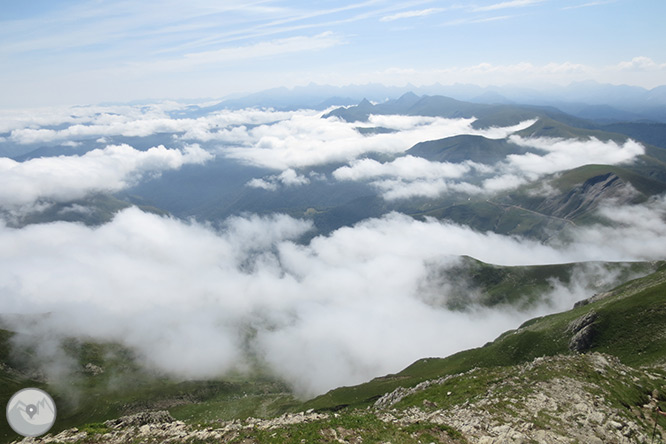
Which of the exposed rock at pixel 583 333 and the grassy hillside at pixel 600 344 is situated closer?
the grassy hillside at pixel 600 344

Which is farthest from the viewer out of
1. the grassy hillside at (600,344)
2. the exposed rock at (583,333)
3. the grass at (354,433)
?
the exposed rock at (583,333)

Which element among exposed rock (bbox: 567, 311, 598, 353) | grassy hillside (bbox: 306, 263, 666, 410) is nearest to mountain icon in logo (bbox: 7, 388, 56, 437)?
grassy hillside (bbox: 306, 263, 666, 410)

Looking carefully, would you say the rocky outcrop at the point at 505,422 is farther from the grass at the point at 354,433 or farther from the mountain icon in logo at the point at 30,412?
the mountain icon in logo at the point at 30,412

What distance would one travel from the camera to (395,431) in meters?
33.1

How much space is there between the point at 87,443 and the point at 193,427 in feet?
31.9

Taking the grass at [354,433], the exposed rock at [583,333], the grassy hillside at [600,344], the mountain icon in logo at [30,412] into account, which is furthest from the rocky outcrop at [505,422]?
the exposed rock at [583,333]

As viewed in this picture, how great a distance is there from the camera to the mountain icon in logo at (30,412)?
1455 inches

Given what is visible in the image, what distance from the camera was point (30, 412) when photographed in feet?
124

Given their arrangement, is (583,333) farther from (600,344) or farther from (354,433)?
(354,433)

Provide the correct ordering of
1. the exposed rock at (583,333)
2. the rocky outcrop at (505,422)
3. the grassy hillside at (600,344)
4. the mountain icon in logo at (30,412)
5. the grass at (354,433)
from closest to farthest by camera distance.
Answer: the grass at (354,433) → the rocky outcrop at (505,422) → the mountain icon in logo at (30,412) → the grassy hillside at (600,344) → the exposed rock at (583,333)

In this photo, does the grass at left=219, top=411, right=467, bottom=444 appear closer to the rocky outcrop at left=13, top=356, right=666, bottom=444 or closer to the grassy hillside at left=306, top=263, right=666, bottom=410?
the rocky outcrop at left=13, top=356, right=666, bottom=444

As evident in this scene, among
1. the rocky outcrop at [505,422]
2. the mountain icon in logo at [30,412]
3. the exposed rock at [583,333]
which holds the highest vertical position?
the mountain icon in logo at [30,412]

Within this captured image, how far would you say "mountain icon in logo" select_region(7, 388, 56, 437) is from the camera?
3697 cm

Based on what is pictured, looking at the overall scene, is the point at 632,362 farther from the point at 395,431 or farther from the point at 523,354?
the point at 395,431
